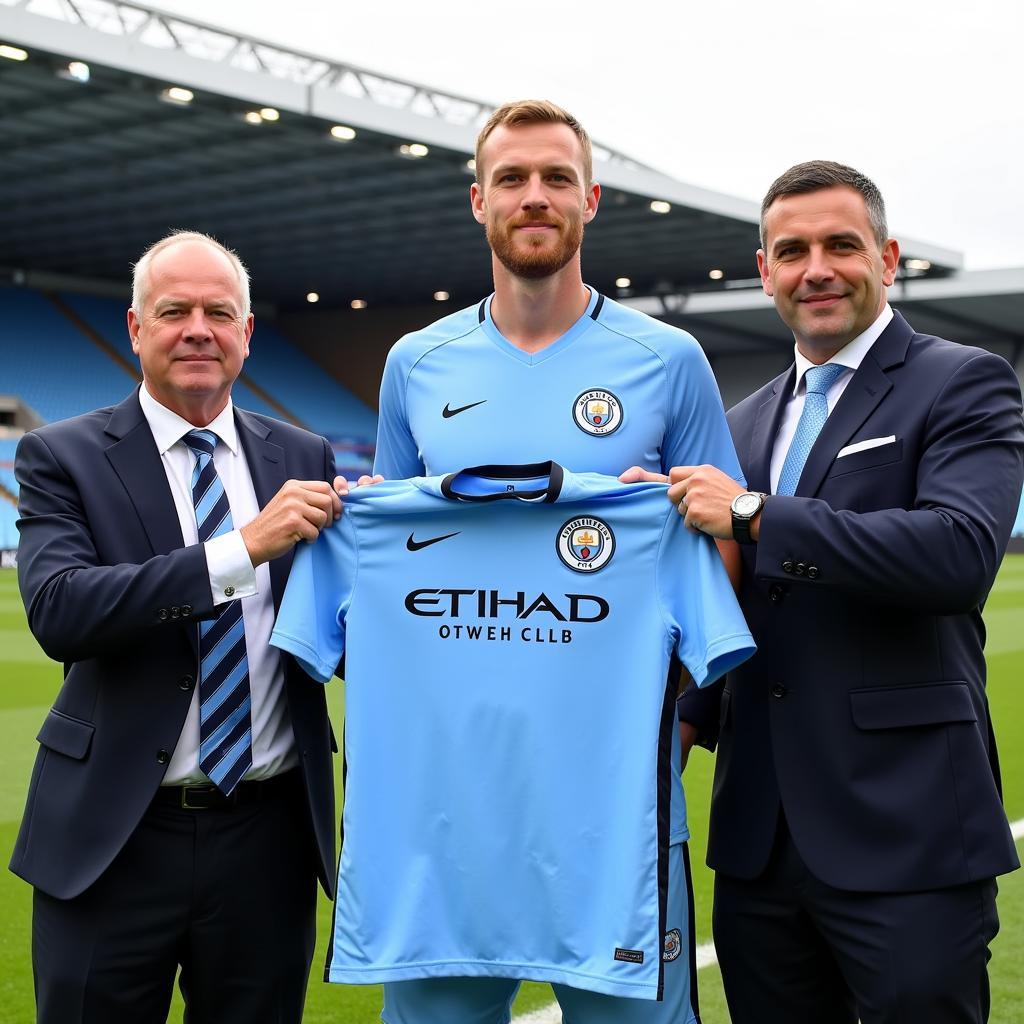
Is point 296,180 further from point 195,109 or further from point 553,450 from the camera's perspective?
point 553,450

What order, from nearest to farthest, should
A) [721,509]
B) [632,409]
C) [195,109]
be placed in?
1. [721,509]
2. [632,409]
3. [195,109]

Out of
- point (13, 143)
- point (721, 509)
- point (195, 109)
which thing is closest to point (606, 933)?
point (721, 509)

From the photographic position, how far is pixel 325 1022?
3.86 meters

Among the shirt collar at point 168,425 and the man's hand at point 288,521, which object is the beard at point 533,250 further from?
the shirt collar at point 168,425

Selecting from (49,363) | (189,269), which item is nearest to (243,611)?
(189,269)

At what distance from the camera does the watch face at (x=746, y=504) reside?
8.16 feet

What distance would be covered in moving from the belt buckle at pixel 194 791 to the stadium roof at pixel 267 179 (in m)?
14.6

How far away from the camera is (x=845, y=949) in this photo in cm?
256

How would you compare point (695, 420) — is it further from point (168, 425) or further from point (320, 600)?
point (168, 425)

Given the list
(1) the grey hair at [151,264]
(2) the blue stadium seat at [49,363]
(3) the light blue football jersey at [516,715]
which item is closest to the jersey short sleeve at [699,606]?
(3) the light blue football jersey at [516,715]

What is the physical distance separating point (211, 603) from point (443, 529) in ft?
1.74

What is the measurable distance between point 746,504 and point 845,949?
0.96 meters

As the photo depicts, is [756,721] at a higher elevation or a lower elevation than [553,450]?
lower

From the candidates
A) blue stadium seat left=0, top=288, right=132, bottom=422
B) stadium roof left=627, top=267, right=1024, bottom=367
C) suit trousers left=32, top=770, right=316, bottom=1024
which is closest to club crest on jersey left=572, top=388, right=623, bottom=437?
suit trousers left=32, top=770, right=316, bottom=1024
